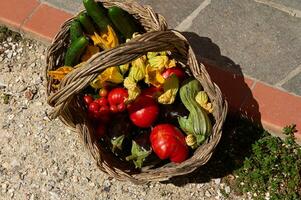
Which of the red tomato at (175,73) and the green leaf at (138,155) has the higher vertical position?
the red tomato at (175,73)

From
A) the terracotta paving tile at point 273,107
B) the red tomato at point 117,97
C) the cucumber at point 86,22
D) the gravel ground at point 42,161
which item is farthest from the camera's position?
the terracotta paving tile at point 273,107

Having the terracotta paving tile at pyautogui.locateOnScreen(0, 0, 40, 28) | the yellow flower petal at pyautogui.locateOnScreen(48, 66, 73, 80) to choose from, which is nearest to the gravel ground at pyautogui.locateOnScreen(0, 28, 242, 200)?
the terracotta paving tile at pyautogui.locateOnScreen(0, 0, 40, 28)

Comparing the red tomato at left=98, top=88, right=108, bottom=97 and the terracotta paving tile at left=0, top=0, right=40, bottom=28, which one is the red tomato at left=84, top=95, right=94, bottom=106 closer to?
the red tomato at left=98, top=88, right=108, bottom=97

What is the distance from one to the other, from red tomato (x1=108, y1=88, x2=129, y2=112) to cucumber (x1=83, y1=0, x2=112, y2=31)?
13.5 inches


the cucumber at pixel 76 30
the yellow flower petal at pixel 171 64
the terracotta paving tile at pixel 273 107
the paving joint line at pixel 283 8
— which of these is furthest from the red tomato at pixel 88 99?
the paving joint line at pixel 283 8

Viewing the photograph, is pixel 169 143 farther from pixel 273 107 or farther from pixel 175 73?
pixel 273 107

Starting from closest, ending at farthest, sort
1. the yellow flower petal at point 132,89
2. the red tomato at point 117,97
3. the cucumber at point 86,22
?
the yellow flower petal at point 132,89, the red tomato at point 117,97, the cucumber at point 86,22

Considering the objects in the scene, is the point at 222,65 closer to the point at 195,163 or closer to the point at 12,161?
the point at 195,163

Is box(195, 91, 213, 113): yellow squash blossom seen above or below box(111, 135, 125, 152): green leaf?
above

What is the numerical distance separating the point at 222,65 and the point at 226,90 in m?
0.18

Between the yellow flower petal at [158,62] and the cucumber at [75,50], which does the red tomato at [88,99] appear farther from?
the yellow flower petal at [158,62]

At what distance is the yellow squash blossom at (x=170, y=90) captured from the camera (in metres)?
2.90

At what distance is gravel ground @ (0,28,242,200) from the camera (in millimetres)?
3088

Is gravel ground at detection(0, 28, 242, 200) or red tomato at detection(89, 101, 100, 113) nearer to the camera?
red tomato at detection(89, 101, 100, 113)
